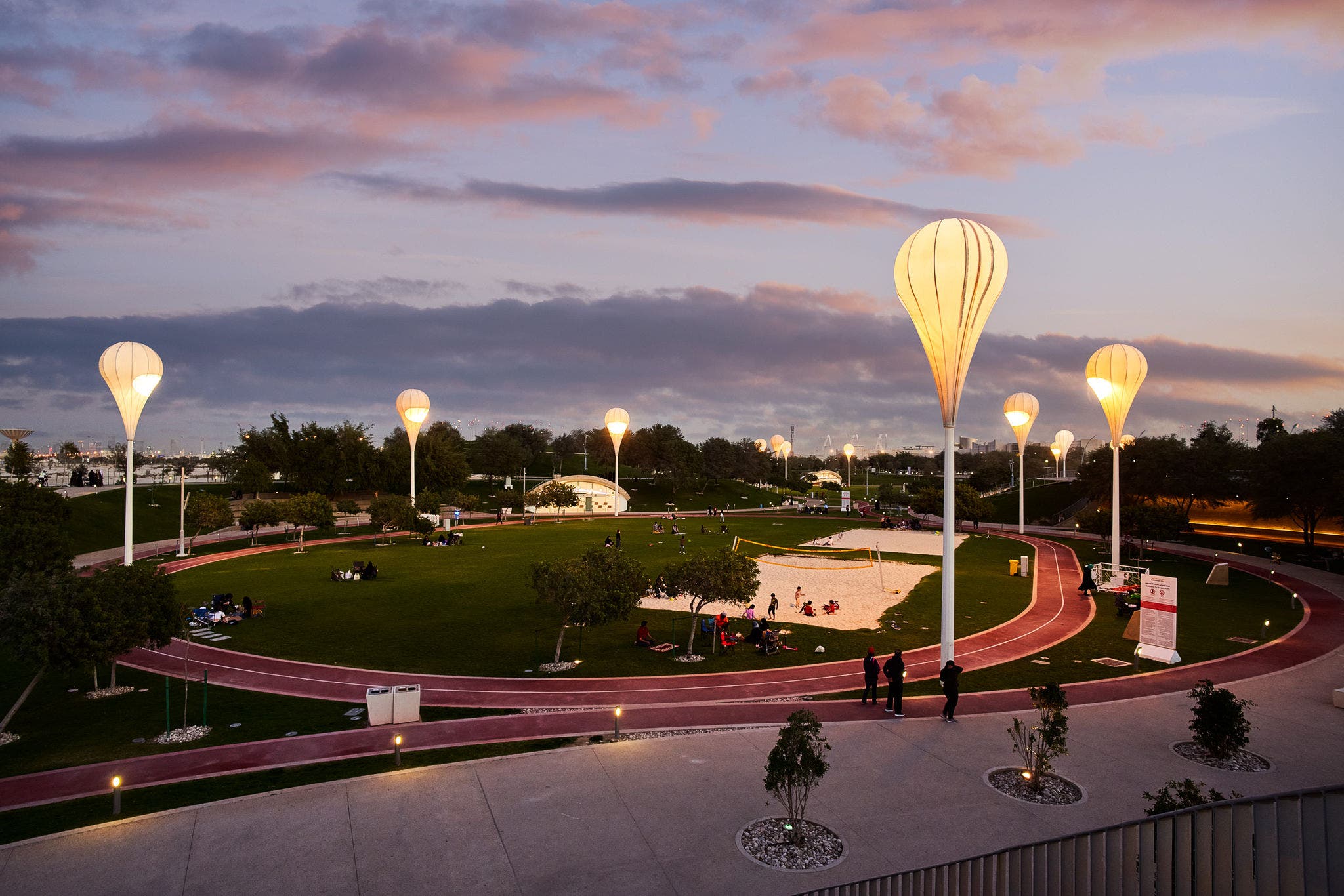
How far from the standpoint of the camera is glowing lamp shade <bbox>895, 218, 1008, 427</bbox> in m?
20.0

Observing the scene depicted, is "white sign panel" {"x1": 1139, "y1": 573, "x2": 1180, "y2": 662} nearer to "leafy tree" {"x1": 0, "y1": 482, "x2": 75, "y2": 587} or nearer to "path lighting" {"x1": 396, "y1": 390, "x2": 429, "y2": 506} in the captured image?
"leafy tree" {"x1": 0, "y1": 482, "x2": 75, "y2": 587}

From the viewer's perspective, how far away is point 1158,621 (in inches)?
952

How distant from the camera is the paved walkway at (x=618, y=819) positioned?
35.9ft

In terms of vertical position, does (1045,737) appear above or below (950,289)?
below

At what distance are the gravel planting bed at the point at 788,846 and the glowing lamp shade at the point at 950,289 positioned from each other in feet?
41.0

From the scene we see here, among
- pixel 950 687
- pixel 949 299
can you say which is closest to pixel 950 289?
pixel 949 299

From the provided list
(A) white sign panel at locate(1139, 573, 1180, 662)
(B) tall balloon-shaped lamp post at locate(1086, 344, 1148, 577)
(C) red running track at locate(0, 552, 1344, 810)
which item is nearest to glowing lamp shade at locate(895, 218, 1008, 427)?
(C) red running track at locate(0, 552, 1344, 810)

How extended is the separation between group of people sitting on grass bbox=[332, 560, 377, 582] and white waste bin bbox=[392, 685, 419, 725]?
929 inches

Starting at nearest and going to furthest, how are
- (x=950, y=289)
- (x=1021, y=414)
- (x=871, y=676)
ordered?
(x=871, y=676)
(x=950, y=289)
(x=1021, y=414)

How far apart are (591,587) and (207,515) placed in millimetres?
40626

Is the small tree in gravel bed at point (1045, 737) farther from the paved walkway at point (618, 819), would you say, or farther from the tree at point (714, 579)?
the tree at point (714, 579)

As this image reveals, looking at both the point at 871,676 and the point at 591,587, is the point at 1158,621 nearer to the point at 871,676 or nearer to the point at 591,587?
the point at 871,676

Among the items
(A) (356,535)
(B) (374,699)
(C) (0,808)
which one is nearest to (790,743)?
(B) (374,699)

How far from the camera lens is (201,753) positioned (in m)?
16.2
